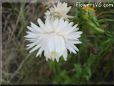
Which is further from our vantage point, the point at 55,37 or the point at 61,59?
the point at 61,59

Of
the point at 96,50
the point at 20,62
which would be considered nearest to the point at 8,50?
the point at 20,62

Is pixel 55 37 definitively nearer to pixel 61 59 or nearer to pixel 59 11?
pixel 59 11

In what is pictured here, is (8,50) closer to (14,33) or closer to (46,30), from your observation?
(14,33)

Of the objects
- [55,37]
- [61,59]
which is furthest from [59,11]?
[61,59]

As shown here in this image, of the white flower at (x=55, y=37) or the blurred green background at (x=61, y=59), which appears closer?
the white flower at (x=55, y=37)

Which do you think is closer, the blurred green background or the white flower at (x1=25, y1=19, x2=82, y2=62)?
the white flower at (x1=25, y1=19, x2=82, y2=62)
